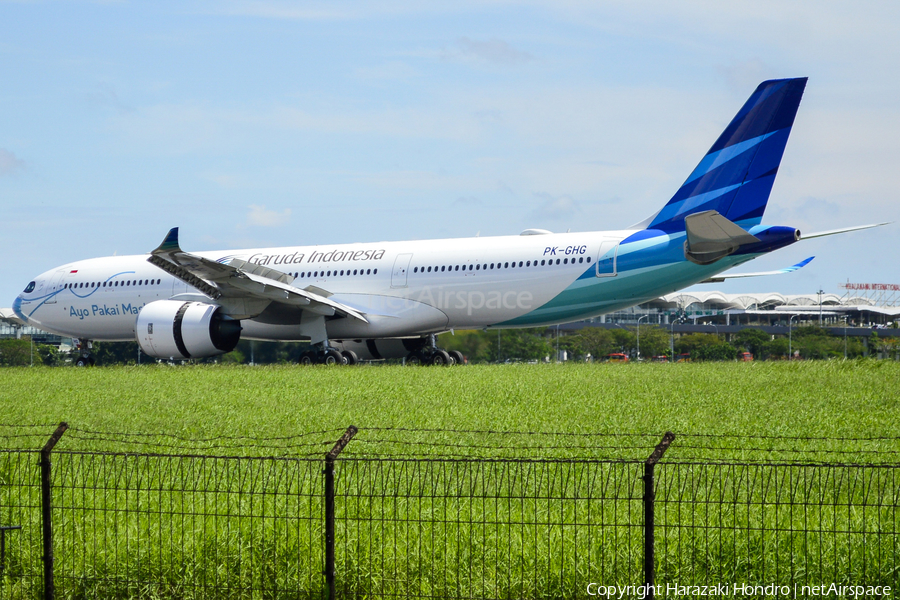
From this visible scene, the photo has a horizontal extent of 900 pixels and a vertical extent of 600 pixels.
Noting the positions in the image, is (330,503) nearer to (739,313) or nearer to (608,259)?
(608,259)

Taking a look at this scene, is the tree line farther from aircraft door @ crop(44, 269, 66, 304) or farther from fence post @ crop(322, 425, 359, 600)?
fence post @ crop(322, 425, 359, 600)

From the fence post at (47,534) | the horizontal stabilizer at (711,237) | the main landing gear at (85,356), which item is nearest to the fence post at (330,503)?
the fence post at (47,534)

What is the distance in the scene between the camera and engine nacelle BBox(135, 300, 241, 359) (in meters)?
27.7

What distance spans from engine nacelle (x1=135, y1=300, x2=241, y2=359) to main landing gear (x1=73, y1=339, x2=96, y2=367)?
5.32m

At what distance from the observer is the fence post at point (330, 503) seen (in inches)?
246

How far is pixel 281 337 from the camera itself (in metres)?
30.0

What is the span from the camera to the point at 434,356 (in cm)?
2986

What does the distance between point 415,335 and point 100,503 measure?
19827 millimetres

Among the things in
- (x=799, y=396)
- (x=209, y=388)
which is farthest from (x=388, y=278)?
(x=799, y=396)

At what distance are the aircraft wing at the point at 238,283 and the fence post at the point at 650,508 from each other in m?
20.1

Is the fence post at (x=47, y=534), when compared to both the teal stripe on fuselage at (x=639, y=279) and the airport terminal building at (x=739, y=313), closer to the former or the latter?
the teal stripe on fuselage at (x=639, y=279)

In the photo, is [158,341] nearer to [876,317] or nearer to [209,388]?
[209,388]

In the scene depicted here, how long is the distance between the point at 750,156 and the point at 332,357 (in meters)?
13.0

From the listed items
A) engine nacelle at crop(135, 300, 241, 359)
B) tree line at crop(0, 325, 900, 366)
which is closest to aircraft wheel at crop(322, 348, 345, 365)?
tree line at crop(0, 325, 900, 366)
